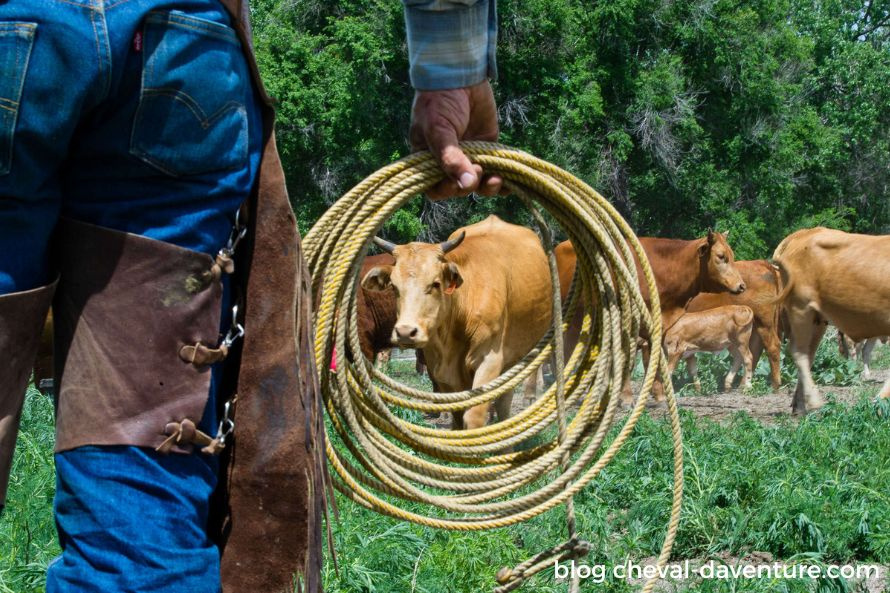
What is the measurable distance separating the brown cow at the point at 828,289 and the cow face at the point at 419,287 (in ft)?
18.3

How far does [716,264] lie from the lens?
1336cm

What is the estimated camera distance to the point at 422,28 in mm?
2260

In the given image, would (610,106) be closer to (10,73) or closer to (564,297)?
(564,297)

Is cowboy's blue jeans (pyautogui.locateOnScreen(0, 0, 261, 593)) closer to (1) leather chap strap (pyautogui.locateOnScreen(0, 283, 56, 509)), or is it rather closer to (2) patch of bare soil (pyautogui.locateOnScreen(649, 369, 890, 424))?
(1) leather chap strap (pyautogui.locateOnScreen(0, 283, 56, 509))

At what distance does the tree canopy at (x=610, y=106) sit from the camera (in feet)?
76.0

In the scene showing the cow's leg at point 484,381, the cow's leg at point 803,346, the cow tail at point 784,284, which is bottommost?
the cow's leg at point 803,346

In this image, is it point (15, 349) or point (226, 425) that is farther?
point (226, 425)

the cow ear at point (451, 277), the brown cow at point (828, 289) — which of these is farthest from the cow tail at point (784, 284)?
the cow ear at point (451, 277)

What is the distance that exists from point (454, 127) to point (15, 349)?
1177mm

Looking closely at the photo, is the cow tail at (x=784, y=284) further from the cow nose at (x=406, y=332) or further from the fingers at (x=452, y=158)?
the fingers at (x=452, y=158)

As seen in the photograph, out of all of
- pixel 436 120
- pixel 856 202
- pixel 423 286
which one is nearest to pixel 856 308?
pixel 423 286

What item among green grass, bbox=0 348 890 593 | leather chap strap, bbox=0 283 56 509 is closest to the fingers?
leather chap strap, bbox=0 283 56 509

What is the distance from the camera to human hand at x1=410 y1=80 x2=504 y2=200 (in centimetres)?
233

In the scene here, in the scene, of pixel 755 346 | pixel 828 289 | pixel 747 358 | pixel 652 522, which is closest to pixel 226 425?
pixel 652 522
